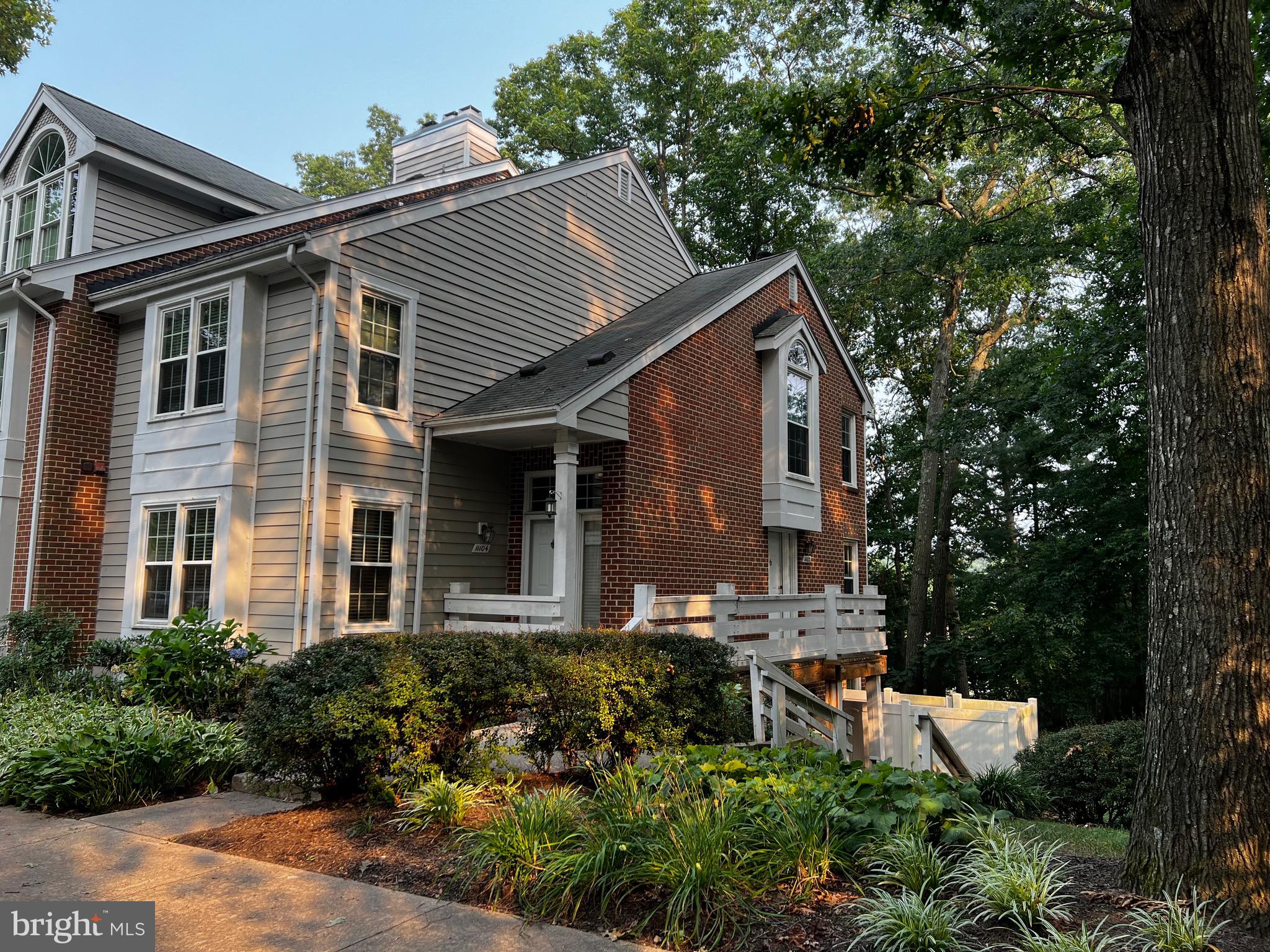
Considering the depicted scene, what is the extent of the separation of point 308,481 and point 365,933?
25.0 ft

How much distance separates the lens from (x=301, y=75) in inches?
820

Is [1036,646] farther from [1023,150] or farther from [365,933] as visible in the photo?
[365,933]

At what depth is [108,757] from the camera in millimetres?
6668

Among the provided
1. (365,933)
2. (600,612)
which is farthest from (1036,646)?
(365,933)

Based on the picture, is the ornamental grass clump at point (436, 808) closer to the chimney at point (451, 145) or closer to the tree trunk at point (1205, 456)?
the tree trunk at point (1205, 456)

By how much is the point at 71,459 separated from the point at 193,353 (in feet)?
9.23

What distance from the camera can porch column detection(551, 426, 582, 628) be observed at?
10812mm


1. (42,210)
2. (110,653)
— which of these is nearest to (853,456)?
(110,653)

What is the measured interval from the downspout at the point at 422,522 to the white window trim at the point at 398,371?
235 millimetres

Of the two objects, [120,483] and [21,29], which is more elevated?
[21,29]

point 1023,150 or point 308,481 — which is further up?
point 1023,150

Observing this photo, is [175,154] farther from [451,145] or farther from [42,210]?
[451,145]

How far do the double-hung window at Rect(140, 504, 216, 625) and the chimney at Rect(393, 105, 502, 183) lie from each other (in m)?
7.72

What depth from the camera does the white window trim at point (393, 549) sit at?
10.8m
